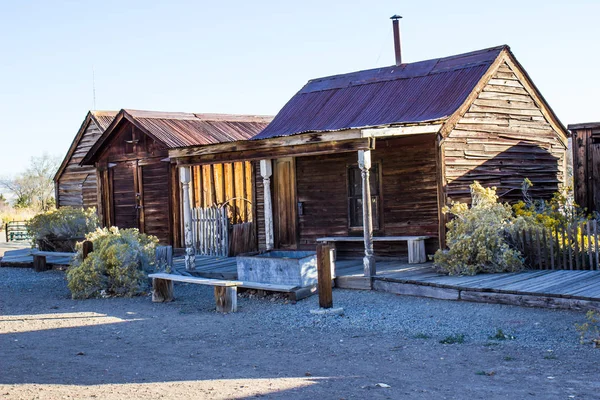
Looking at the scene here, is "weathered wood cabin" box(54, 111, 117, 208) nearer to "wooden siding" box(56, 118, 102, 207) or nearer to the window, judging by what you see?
"wooden siding" box(56, 118, 102, 207)

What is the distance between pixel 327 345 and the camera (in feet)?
28.3

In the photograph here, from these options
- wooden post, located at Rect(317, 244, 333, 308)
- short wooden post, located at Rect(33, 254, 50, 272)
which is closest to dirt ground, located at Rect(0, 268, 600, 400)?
wooden post, located at Rect(317, 244, 333, 308)

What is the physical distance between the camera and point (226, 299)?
1134 cm

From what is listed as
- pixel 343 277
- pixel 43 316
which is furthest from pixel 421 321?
pixel 43 316

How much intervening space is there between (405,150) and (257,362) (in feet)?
25.8

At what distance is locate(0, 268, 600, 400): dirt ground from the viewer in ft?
21.1

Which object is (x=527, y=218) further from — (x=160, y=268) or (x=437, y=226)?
(x=160, y=268)

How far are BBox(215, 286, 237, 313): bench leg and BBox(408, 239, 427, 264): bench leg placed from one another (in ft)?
14.1

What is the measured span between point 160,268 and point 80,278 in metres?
1.74

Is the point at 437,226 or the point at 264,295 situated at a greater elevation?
the point at 437,226

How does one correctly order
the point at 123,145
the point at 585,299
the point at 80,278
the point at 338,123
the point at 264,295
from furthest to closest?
the point at 123,145 → the point at 338,123 → the point at 80,278 → the point at 264,295 → the point at 585,299

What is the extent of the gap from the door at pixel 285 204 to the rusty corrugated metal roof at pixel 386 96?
798 mm

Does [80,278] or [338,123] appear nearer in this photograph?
[80,278]

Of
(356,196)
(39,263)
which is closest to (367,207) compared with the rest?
(356,196)
